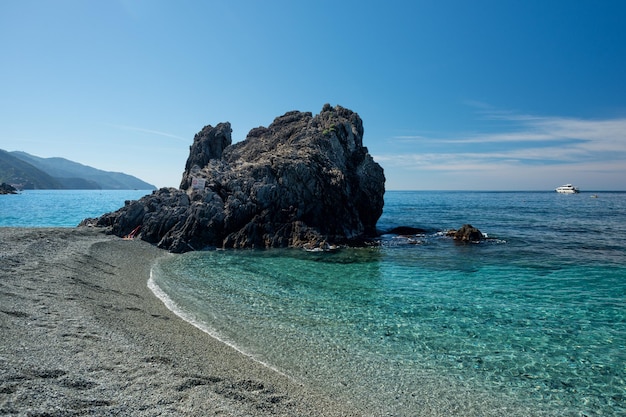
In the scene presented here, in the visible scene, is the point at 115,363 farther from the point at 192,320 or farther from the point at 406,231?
the point at 406,231

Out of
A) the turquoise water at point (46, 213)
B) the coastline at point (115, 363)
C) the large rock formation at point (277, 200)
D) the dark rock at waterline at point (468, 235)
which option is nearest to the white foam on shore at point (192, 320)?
the coastline at point (115, 363)

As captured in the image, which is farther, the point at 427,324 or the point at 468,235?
the point at 468,235

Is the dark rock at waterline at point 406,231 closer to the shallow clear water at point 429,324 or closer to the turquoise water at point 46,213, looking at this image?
the shallow clear water at point 429,324

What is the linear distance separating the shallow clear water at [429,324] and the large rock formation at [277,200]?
7.42 metres

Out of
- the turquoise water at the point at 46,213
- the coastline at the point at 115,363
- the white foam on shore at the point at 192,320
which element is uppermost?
the turquoise water at the point at 46,213

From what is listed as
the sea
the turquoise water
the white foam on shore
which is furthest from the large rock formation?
the white foam on shore

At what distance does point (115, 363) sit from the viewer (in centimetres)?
944

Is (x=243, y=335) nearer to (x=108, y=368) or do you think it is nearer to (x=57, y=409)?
(x=108, y=368)

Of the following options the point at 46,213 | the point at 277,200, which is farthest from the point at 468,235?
the point at 46,213

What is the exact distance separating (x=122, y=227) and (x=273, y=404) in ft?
122

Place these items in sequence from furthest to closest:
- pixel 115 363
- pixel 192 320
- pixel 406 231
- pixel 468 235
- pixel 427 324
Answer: pixel 406 231 < pixel 468 235 < pixel 192 320 < pixel 427 324 < pixel 115 363

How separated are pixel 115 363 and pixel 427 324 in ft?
39.8

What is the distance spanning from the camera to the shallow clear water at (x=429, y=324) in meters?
10.1

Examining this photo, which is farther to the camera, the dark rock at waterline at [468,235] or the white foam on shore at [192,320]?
the dark rock at waterline at [468,235]
